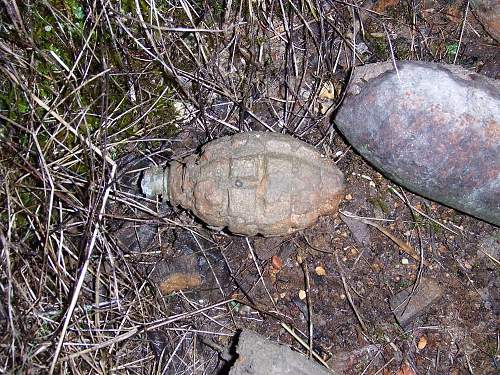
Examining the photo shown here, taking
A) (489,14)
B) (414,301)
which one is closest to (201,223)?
(414,301)

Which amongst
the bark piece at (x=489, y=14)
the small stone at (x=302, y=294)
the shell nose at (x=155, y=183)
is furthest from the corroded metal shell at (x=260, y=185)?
the bark piece at (x=489, y=14)

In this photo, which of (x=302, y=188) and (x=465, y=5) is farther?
(x=465, y=5)

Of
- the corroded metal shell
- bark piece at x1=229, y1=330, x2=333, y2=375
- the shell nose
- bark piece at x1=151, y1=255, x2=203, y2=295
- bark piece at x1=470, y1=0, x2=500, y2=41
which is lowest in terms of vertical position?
bark piece at x1=229, y1=330, x2=333, y2=375

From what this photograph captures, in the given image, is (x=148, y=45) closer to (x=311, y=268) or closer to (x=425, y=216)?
(x=311, y=268)

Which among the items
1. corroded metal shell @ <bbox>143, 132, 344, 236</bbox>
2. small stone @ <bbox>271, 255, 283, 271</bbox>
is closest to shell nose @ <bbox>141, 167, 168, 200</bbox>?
corroded metal shell @ <bbox>143, 132, 344, 236</bbox>

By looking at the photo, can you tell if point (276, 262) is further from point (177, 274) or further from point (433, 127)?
point (433, 127)

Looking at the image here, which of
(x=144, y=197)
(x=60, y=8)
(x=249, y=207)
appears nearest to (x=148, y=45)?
(x=60, y=8)

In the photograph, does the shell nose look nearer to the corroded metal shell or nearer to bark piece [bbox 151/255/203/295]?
the corroded metal shell
